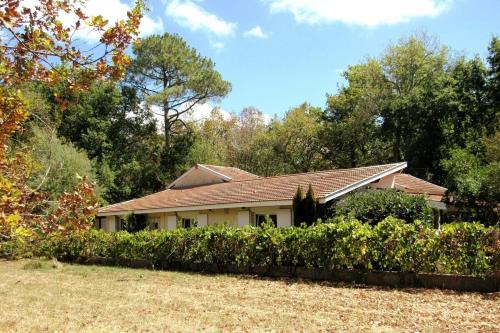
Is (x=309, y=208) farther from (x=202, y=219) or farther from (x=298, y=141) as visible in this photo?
(x=298, y=141)

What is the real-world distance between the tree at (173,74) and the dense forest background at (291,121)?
0.29 feet

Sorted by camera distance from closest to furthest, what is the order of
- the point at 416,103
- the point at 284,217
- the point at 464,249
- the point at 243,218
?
the point at 464,249, the point at 284,217, the point at 243,218, the point at 416,103

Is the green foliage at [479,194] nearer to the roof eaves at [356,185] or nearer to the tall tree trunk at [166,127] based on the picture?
the roof eaves at [356,185]

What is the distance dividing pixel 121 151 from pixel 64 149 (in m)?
11.4

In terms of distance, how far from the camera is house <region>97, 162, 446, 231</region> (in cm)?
2131

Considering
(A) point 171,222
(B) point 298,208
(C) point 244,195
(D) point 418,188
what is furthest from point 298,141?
(B) point 298,208

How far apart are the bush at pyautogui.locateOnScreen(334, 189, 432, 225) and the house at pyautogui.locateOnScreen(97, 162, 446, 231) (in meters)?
1.68

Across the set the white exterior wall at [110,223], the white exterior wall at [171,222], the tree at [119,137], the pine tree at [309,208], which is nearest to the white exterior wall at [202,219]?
the white exterior wall at [171,222]

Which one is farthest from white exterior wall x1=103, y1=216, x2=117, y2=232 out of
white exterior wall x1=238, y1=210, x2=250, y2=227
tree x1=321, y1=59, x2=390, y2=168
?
tree x1=321, y1=59, x2=390, y2=168

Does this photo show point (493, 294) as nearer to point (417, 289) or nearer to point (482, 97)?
point (417, 289)

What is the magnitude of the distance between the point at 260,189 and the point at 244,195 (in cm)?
103

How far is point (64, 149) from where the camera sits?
33.1m

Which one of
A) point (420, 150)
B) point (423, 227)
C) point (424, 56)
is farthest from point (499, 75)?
point (423, 227)

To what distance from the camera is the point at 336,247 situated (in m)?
13.7
